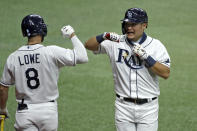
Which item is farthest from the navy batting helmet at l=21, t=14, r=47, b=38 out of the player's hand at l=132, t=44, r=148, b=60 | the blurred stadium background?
the blurred stadium background

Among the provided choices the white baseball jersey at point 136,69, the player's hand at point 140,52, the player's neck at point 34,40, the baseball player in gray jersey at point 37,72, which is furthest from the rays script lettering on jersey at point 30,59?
the player's hand at point 140,52

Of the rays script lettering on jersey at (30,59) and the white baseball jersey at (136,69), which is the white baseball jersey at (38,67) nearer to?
the rays script lettering on jersey at (30,59)

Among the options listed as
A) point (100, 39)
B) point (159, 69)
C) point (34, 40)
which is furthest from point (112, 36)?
point (34, 40)

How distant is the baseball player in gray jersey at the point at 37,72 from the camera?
569 centimetres

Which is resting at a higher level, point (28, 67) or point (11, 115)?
point (28, 67)

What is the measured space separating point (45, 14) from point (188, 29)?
4.12 metres

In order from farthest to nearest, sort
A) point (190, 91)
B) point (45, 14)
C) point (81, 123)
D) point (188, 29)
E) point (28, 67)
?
point (45, 14) < point (188, 29) < point (190, 91) < point (81, 123) < point (28, 67)

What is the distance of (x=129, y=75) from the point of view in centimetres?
598

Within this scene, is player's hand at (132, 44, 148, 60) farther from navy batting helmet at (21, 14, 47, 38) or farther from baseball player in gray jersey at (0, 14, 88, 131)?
navy batting helmet at (21, 14, 47, 38)

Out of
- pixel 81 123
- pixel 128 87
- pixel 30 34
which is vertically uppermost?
pixel 30 34

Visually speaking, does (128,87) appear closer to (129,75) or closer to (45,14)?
(129,75)

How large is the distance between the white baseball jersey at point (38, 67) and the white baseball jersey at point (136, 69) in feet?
1.61

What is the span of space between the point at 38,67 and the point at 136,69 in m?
1.12

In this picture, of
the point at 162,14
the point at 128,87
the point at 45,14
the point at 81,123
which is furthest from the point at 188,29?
the point at 128,87
